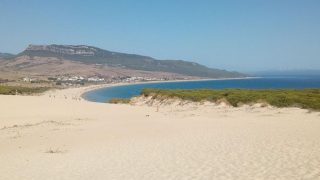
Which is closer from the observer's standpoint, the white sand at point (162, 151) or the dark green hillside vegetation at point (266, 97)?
the white sand at point (162, 151)

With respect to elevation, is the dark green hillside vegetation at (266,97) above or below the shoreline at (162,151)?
above

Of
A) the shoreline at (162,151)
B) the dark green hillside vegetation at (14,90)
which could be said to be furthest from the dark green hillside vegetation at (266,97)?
the dark green hillside vegetation at (14,90)

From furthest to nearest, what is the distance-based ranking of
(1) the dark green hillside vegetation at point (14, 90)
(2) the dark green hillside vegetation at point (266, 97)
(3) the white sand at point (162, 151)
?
(1) the dark green hillside vegetation at point (14, 90) → (2) the dark green hillside vegetation at point (266, 97) → (3) the white sand at point (162, 151)

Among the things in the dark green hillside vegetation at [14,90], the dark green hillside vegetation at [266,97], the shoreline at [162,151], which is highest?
the dark green hillside vegetation at [266,97]

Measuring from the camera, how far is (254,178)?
9.29 m

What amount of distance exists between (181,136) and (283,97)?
1598cm

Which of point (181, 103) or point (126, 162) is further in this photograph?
point (181, 103)

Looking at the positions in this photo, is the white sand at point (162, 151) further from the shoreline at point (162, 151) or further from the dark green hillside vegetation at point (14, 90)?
the dark green hillside vegetation at point (14, 90)

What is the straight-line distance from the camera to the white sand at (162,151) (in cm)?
1034

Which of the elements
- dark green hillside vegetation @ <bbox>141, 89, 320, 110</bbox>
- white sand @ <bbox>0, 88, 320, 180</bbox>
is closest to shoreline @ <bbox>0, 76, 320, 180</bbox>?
white sand @ <bbox>0, 88, 320, 180</bbox>

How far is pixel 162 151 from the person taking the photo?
1373cm

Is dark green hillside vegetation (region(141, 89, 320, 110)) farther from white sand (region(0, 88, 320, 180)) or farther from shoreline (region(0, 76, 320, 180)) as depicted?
white sand (region(0, 88, 320, 180))

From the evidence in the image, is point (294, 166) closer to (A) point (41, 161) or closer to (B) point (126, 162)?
(B) point (126, 162)

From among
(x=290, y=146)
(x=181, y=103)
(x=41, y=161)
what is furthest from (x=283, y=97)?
(x=41, y=161)
